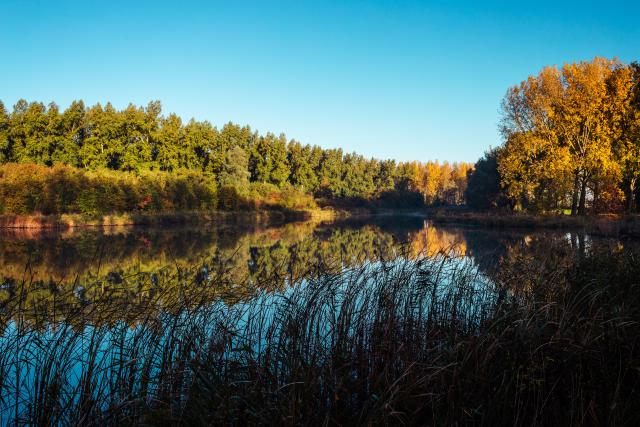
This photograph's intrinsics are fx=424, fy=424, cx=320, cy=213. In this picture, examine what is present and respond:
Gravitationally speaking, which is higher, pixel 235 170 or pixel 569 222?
pixel 235 170

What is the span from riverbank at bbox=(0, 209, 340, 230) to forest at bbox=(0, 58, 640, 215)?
1551 millimetres

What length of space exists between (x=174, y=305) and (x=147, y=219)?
32.7 meters

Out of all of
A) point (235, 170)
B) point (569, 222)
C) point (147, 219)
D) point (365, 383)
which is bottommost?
point (147, 219)

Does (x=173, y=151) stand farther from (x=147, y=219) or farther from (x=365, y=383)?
(x=365, y=383)

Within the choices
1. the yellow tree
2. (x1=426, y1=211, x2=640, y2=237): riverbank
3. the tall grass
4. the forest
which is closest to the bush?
the forest

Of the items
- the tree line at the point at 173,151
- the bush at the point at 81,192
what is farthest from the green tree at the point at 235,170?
the bush at the point at 81,192

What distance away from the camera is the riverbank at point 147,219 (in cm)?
2927

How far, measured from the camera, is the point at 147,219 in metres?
34.8

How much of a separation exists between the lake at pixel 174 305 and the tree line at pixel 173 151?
→ 2804 cm

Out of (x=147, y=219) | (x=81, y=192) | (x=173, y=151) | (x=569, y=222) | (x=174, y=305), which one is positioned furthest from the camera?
(x=173, y=151)

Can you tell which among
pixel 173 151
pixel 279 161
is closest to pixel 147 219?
pixel 173 151

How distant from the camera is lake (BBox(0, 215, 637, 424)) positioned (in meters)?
3.51

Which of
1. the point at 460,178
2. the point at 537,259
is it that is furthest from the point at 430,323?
the point at 460,178

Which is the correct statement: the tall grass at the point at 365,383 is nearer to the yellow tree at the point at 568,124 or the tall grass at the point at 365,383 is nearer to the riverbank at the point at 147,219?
the yellow tree at the point at 568,124
